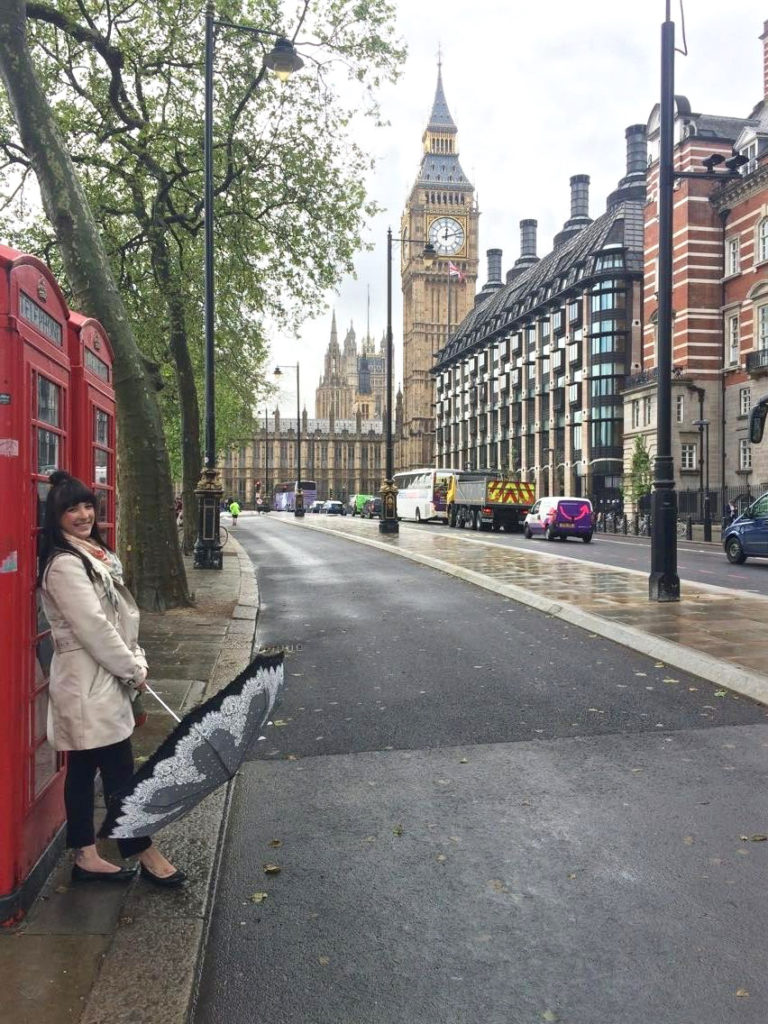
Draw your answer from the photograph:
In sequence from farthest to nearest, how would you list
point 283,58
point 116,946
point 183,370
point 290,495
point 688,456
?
point 290,495
point 688,456
point 183,370
point 283,58
point 116,946

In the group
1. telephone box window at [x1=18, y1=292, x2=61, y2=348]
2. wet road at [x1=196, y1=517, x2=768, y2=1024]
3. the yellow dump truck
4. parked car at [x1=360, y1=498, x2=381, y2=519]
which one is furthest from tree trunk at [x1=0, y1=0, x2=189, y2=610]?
parked car at [x1=360, y1=498, x2=381, y2=519]

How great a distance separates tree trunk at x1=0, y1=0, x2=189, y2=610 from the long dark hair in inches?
276

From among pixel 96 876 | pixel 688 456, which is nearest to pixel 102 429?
pixel 96 876

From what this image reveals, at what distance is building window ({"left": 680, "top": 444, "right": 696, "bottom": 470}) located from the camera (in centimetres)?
4828

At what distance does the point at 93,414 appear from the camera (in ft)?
14.3

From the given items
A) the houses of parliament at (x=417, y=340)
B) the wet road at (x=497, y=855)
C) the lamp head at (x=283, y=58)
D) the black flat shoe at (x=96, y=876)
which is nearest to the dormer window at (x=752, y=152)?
the lamp head at (x=283, y=58)

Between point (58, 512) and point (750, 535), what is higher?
point (58, 512)

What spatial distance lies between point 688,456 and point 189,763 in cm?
4879

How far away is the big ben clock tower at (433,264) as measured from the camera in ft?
409

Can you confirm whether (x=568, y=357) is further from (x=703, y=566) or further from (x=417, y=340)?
(x=417, y=340)

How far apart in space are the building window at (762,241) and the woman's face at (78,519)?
45.6 meters

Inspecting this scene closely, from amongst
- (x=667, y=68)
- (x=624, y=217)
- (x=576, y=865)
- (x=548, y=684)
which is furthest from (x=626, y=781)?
(x=624, y=217)

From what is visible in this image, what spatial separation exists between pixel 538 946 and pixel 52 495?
2395mm

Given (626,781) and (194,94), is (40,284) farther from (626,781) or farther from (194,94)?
(194,94)
